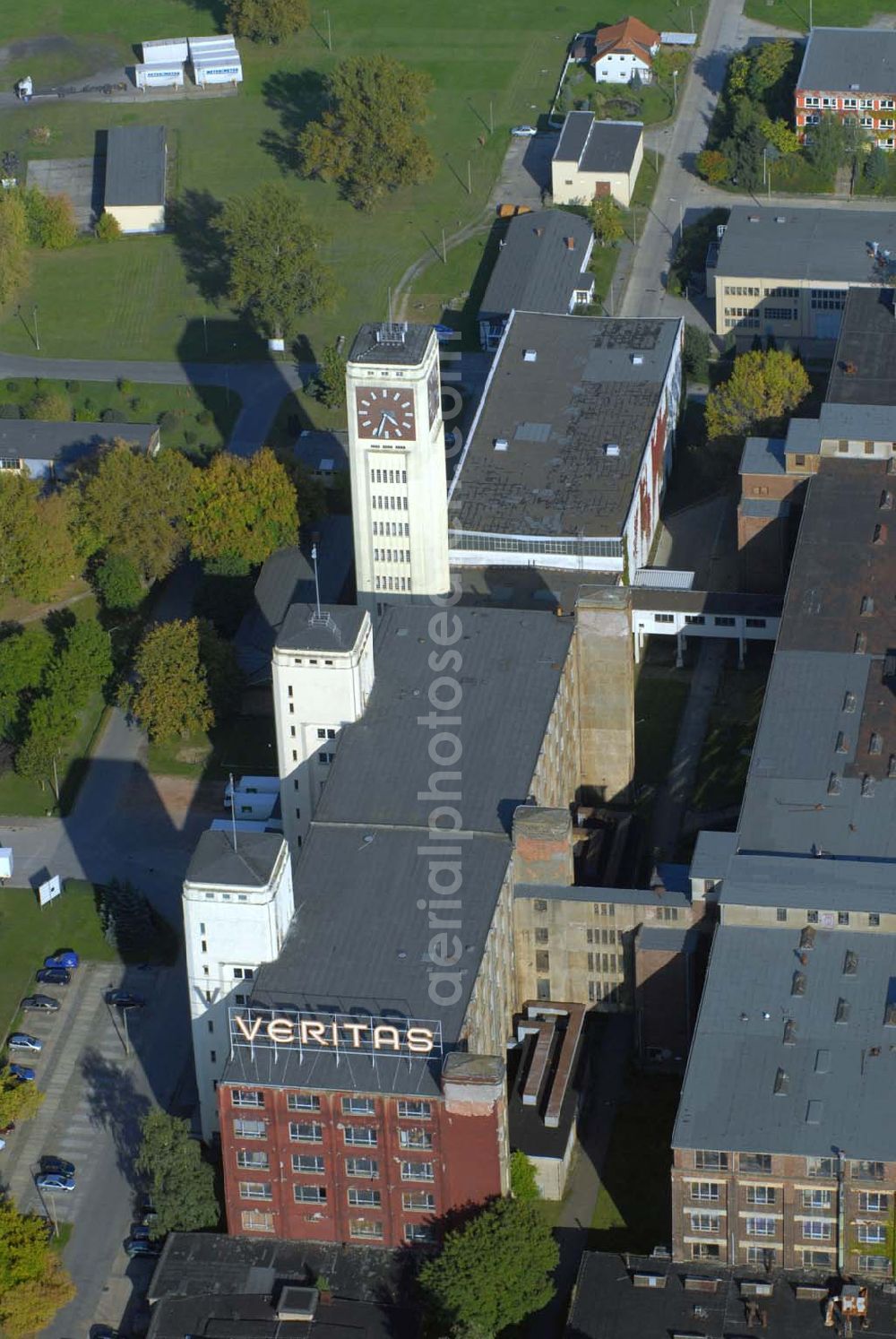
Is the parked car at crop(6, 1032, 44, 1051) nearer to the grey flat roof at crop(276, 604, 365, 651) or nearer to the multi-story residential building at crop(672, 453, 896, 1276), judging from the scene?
the grey flat roof at crop(276, 604, 365, 651)

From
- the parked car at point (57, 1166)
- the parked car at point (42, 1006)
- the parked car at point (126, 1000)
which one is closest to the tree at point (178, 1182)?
the parked car at point (57, 1166)

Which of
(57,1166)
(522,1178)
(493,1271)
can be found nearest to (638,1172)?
(522,1178)

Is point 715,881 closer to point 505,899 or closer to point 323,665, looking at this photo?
point 505,899

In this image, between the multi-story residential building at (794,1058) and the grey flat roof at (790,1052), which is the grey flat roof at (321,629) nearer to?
the multi-story residential building at (794,1058)

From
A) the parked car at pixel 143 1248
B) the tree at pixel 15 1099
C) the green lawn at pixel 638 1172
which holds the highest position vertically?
the tree at pixel 15 1099

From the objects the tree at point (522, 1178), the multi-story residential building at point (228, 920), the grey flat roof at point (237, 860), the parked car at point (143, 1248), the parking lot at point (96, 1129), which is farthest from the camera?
the parked car at point (143, 1248)

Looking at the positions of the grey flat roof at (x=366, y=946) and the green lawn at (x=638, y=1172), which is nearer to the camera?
the grey flat roof at (x=366, y=946)

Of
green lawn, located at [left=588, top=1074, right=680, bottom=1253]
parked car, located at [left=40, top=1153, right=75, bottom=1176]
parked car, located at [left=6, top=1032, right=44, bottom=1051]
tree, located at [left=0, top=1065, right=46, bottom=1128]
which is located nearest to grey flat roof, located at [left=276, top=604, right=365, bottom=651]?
parked car, located at [left=6, top=1032, right=44, bottom=1051]
